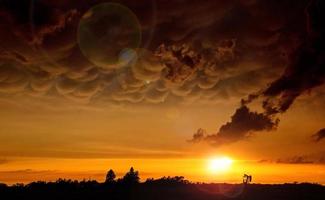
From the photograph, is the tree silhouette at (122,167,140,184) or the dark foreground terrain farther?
the tree silhouette at (122,167,140,184)

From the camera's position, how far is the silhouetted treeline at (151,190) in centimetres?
11112

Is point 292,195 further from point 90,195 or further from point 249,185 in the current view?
point 90,195

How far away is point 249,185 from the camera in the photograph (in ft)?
424

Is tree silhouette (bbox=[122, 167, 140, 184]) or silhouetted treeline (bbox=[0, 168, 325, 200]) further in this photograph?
tree silhouette (bbox=[122, 167, 140, 184])

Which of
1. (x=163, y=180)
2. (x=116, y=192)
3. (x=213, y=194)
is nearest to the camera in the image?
(x=116, y=192)

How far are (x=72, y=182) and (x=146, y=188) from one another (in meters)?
17.8

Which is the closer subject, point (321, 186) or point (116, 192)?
point (116, 192)

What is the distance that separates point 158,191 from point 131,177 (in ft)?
24.1

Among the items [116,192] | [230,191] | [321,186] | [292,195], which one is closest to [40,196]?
[116,192]

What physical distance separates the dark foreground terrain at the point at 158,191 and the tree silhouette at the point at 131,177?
916 millimetres

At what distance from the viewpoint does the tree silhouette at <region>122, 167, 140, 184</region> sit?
124213 millimetres

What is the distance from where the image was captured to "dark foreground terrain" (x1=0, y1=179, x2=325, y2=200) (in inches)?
4365

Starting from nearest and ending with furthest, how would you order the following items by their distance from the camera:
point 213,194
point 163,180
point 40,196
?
point 40,196
point 213,194
point 163,180

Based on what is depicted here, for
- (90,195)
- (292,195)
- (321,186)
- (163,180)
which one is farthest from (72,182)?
(321,186)
